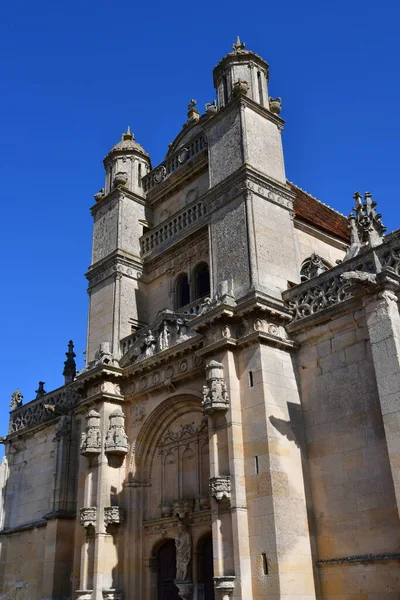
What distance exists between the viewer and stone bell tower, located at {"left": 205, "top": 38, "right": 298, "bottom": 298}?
1486cm

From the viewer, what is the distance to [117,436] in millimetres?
16531

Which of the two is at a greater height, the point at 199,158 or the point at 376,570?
the point at 199,158

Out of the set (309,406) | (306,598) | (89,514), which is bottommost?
(306,598)

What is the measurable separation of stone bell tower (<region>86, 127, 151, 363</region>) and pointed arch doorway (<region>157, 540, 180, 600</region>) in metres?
5.40

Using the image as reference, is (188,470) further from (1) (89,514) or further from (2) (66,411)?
(2) (66,411)

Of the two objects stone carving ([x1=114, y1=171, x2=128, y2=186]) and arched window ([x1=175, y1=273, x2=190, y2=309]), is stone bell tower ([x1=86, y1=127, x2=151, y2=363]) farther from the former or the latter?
arched window ([x1=175, y1=273, x2=190, y2=309])

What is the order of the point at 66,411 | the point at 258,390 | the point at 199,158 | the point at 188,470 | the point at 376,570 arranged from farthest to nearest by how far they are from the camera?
the point at 66,411
the point at 199,158
the point at 188,470
the point at 258,390
the point at 376,570

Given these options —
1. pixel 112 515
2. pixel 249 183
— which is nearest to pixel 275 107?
pixel 249 183

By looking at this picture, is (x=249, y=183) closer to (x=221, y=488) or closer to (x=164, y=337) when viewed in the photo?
(x=164, y=337)

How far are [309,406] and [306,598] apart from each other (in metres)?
3.67

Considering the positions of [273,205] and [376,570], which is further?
[273,205]

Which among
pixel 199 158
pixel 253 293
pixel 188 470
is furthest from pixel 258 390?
pixel 199 158

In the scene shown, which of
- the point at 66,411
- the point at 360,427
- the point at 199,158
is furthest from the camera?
the point at 66,411

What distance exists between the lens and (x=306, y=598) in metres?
11.8
